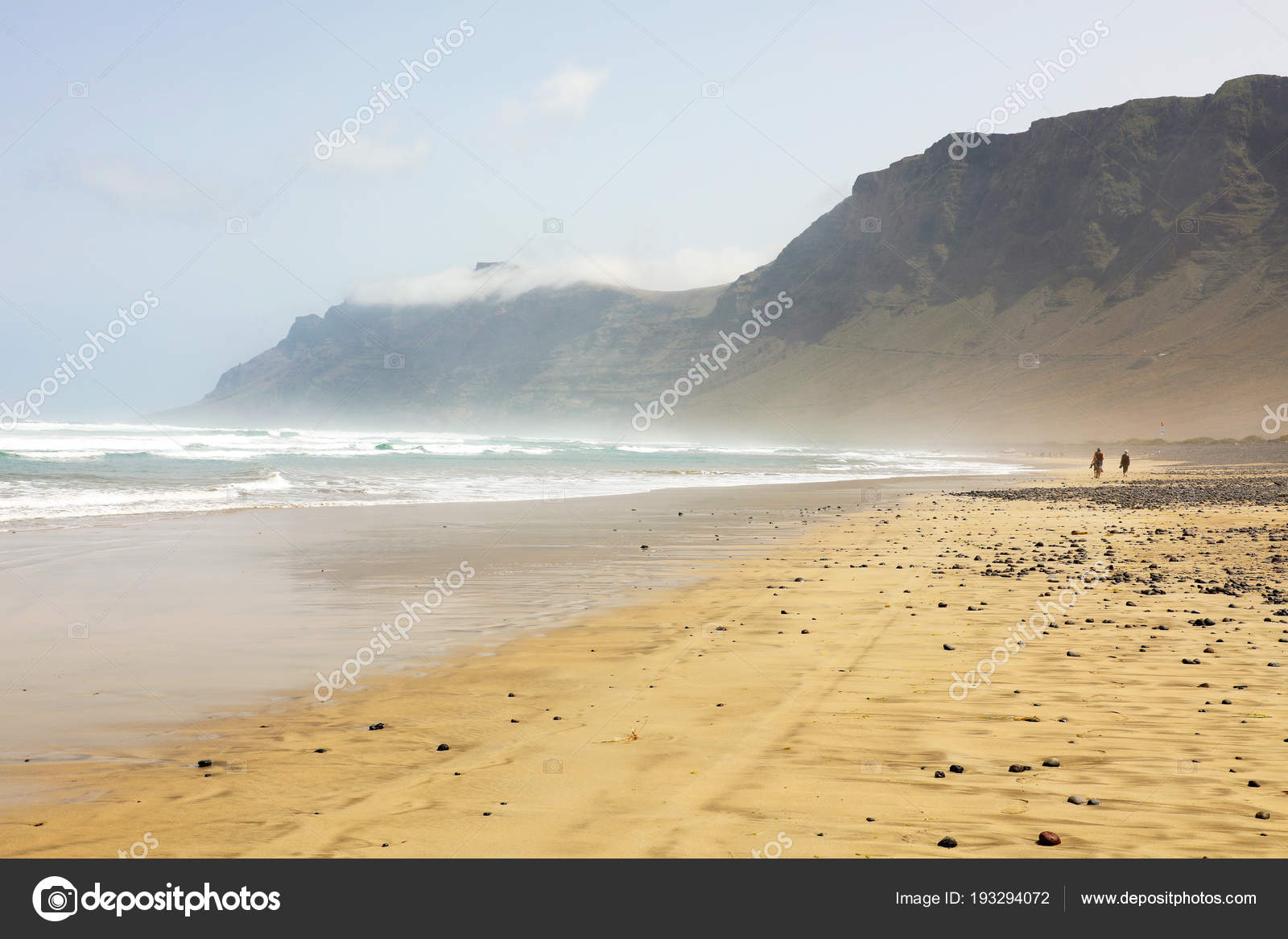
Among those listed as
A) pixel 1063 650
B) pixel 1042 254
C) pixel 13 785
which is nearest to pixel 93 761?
pixel 13 785

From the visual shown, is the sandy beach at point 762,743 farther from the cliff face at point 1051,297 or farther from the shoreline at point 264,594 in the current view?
the cliff face at point 1051,297

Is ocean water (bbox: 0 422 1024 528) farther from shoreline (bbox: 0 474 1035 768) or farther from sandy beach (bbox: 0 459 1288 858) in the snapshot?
sandy beach (bbox: 0 459 1288 858)

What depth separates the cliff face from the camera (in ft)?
Answer: 382

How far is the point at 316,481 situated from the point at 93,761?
27240 mm

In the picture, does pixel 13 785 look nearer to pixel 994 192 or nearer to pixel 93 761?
pixel 93 761

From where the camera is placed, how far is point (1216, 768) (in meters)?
4.88

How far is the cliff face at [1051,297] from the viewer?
11638 cm
